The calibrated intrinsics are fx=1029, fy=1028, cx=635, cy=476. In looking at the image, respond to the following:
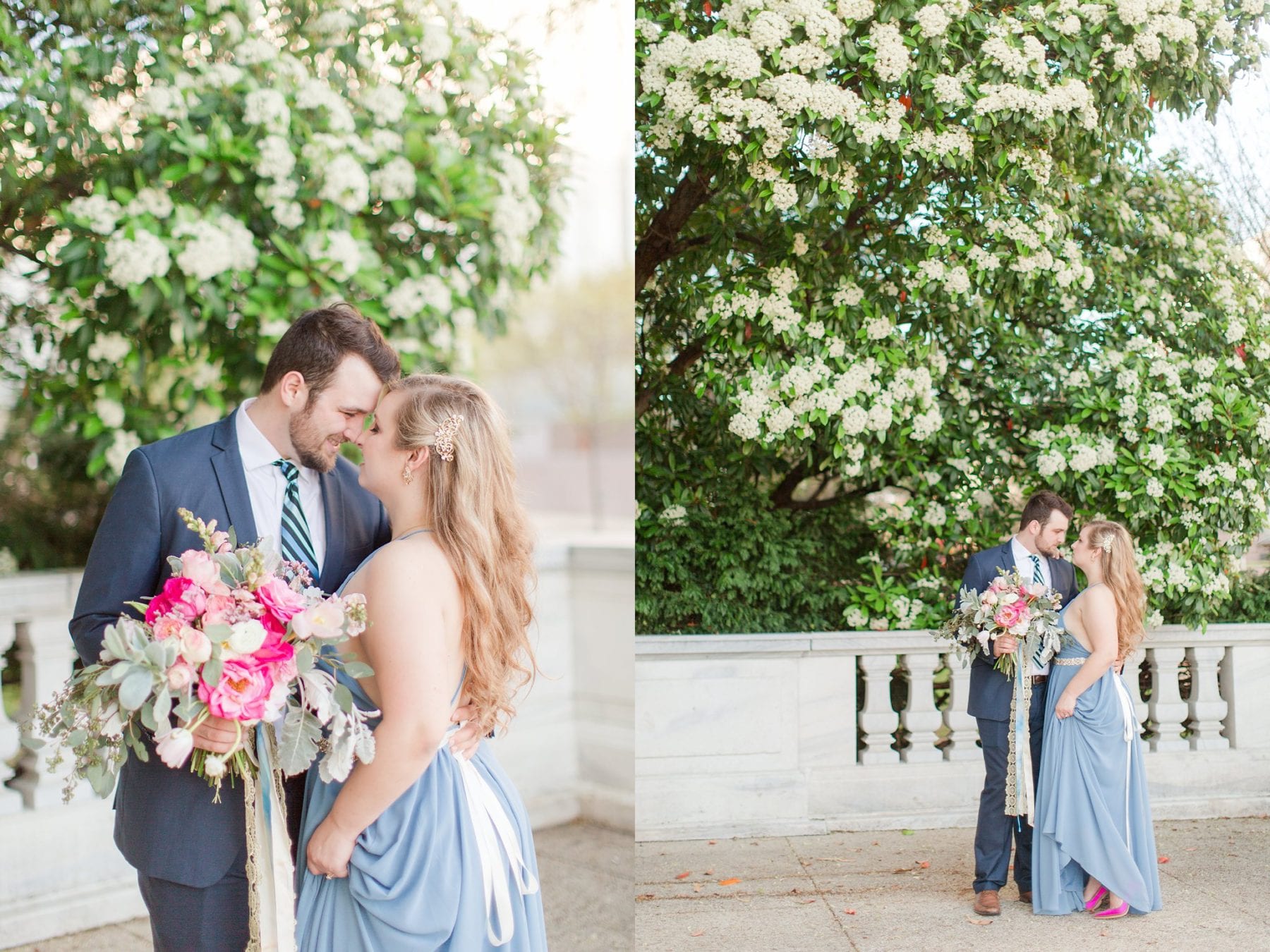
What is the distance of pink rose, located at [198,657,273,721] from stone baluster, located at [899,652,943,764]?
314 cm

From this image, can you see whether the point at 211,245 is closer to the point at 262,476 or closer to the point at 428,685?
the point at 262,476

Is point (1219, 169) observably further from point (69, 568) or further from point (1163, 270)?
point (69, 568)

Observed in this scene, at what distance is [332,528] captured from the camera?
7.07ft

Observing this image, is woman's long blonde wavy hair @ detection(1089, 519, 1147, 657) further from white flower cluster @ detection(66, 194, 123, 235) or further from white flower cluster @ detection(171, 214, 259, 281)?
white flower cluster @ detection(66, 194, 123, 235)

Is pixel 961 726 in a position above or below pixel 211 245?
below

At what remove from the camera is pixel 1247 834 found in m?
3.83

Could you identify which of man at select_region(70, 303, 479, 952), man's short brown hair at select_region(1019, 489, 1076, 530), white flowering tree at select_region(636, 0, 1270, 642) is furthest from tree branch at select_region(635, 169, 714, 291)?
man at select_region(70, 303, 479, 952)

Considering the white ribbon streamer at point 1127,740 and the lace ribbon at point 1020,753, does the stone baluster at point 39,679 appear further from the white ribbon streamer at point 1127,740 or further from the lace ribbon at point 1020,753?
the white ribbon streamer at point 1127,740

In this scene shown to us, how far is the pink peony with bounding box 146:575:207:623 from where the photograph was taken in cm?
159

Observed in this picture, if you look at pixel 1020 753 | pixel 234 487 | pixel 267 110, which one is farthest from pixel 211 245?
pixel 1020 753

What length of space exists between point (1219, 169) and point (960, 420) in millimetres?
1384

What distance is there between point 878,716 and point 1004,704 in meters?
0.80

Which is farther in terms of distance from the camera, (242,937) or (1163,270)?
(1163,270)

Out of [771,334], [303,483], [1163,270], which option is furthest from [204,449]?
[1163,270]
